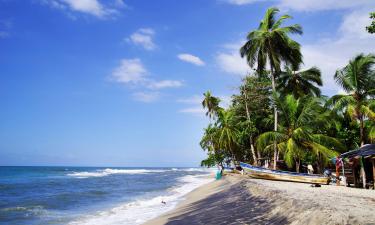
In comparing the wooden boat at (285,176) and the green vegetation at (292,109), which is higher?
the green vegetation at (292,109)

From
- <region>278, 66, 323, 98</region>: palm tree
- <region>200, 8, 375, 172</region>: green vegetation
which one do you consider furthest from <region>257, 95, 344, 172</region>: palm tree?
<region>278, 66, 323, 98</region>: palm tree

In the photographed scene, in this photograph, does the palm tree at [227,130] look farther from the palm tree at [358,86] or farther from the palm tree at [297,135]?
the palm tree at [358,86]

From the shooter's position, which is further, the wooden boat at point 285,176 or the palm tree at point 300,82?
the palm tree at point 300,82

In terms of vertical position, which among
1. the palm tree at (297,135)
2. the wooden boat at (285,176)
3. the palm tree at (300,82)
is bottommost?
the wooden boat at (285,176)

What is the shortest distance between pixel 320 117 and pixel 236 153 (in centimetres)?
1598

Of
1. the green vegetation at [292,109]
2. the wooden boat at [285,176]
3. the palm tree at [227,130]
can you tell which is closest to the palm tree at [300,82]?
the green vegetation at [292,109]

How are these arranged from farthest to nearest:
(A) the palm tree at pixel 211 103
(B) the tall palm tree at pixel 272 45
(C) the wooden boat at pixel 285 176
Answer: (A) the palm tree at pixel 211 103, (B) the tall palm tree at pixel 272 45, (C) the wooden boat at pixel 285 176

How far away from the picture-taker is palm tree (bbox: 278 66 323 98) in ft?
103

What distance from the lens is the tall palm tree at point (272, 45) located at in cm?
2634

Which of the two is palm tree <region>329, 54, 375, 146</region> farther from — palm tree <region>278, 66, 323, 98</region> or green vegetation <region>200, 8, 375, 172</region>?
palm tree <region>278, 66, 323, 98</region>

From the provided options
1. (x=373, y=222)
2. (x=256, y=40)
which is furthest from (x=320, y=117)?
(x=373, y=222)

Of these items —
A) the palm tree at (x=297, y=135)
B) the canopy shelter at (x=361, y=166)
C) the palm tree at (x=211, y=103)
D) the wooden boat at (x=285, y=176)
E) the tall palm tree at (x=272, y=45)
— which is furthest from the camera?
the palm tree at (x=211, y=103)

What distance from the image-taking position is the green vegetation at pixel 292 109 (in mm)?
21312

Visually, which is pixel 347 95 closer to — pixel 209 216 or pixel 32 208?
pixel 209 216
